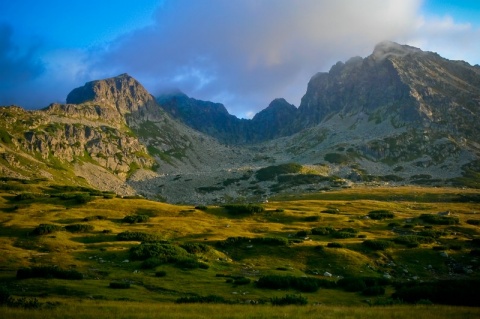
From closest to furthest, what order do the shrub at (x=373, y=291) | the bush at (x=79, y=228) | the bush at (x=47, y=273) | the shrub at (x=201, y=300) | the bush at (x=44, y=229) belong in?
the shrub at (x=201, y=300), the bush at (x=47, y=273), the shrub at (x=373, y=291), the bush at (x=44, y=229), the bush at (x=79, y=228)

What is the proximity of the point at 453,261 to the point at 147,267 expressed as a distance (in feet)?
120

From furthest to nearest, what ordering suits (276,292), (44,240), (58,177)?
(58,177)
(44,240)
(276,292)

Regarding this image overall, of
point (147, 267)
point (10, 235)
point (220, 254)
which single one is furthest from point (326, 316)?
point (10, 235)

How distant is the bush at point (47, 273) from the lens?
2783 cm

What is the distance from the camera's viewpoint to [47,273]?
2850cm

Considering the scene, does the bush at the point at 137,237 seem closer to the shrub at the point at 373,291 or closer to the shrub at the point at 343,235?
the shrub at the point at 343,235

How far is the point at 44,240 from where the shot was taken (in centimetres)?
4303

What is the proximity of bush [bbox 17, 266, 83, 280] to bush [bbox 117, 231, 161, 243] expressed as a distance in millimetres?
18211

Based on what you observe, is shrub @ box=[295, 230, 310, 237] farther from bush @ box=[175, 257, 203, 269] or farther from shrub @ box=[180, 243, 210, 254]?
bush @ box=[175, 257, 203, 269]

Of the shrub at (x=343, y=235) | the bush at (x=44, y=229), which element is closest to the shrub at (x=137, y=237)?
the bush at (x=44, y=229)

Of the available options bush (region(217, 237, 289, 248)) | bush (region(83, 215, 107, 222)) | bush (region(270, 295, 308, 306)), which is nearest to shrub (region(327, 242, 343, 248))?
bush (region(217, 237, 289, 248))

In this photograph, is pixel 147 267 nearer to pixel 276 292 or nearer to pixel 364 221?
pixel 276 292

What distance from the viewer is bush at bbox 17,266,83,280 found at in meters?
27.8

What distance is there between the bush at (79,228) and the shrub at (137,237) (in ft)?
18.1
